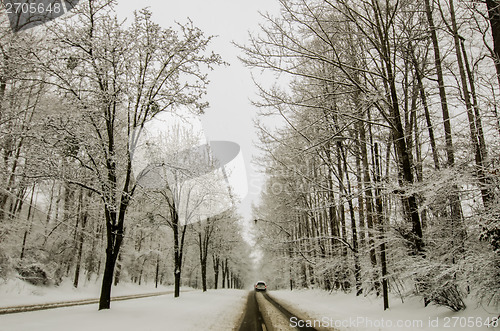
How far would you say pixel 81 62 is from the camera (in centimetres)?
988

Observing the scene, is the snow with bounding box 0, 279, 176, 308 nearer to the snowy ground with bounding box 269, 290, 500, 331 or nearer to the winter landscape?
the winter landscape

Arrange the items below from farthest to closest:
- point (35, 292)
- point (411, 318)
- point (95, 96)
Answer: point (35, 292)
point (95, 96)
point (411, 318)

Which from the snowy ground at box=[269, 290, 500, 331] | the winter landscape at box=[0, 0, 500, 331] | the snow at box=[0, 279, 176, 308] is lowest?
the snow at box=[0, 279, 176, 308]

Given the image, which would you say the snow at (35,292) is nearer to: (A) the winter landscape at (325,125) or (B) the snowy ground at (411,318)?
(A) the winter landscape at (325,125)

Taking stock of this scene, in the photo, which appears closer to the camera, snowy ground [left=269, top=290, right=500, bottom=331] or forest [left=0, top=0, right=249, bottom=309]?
snowy ground [left=269, top=290, right=500, bottom=331]

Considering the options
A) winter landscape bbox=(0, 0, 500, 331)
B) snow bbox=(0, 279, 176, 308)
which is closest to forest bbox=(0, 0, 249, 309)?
winter landscape bbox=(0, 0, 500, 331)

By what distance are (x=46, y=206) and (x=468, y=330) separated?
29.7m

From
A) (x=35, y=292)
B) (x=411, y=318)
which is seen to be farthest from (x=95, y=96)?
(x=35, y=292)

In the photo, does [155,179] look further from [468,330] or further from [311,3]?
[468,330]

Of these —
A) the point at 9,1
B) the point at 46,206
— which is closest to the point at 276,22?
the point at 9,1

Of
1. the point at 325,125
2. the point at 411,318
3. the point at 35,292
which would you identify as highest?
the point at 325,125

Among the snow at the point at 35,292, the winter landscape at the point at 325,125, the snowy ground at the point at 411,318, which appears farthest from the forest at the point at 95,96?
the snow at the point at 35,292

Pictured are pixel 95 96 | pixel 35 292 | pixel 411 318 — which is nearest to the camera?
pixel 411 318

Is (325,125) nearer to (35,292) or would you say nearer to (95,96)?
(95,96)
